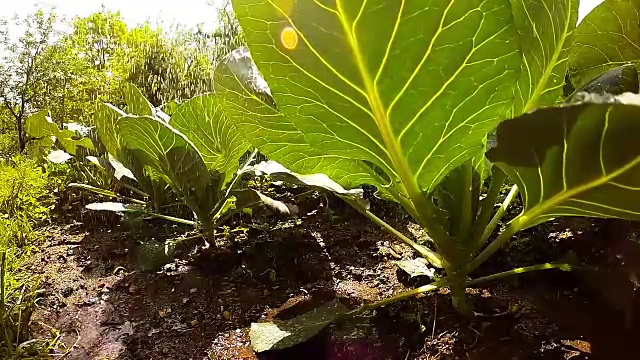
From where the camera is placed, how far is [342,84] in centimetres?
43

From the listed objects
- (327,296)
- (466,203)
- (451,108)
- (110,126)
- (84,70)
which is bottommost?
(327,296)

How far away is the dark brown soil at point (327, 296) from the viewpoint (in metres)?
0.51

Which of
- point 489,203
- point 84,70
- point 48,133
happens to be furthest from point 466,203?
point 84,70

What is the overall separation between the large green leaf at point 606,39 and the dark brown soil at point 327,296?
204 mm

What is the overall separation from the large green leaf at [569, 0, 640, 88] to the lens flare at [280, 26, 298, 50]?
0.37 metres

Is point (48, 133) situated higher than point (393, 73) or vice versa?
point (48, 133)

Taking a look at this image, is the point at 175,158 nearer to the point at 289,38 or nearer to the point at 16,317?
the point at 16,317

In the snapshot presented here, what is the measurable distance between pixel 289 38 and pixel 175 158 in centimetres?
45

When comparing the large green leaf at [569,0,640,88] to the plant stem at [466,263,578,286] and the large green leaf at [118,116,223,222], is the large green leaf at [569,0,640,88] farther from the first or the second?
the large green leaf at [118,116,223,222]

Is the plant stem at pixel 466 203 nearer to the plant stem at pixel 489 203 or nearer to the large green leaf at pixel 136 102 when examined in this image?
the plant stem at pixel 489 203

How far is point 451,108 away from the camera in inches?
17.8

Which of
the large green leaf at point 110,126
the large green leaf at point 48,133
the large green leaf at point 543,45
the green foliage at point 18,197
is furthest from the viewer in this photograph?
the large green leaf at point 48,133

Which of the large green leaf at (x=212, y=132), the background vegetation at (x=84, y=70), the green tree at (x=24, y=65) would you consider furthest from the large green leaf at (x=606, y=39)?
the green tree at (x=24, y=65)

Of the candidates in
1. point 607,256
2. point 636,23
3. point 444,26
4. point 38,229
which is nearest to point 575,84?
point 636,23
